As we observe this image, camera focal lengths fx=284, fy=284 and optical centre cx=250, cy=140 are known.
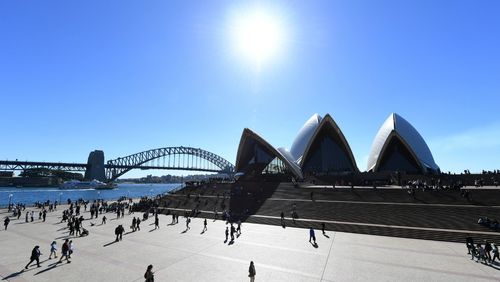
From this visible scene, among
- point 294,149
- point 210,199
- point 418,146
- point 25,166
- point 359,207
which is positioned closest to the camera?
point 359,207

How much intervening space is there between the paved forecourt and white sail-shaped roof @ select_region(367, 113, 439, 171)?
2686cm

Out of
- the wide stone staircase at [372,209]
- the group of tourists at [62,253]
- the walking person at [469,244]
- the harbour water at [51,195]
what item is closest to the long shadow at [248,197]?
the wide stone staircase at [372,209]

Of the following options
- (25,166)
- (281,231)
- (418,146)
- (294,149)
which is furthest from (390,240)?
(25,166)

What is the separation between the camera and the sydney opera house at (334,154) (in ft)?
132

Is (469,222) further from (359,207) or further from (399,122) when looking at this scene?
(399,122)

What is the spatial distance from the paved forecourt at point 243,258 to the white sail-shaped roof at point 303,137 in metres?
31.3

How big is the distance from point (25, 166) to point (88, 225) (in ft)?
419

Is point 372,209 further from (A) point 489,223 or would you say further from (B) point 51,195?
(B) point 51,195

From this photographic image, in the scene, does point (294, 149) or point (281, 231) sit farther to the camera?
point (294, 149)

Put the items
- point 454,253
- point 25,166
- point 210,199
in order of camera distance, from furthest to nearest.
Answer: point 25,166, point 210,199, point 454,253

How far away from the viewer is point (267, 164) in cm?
4447

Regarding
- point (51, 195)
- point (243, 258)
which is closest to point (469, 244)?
point (243, 258)

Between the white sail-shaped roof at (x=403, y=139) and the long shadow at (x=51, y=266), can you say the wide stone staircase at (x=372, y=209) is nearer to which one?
the long shadow at (x=51, y=266)

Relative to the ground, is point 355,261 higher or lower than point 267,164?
lower
